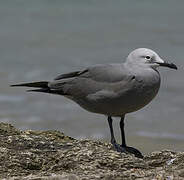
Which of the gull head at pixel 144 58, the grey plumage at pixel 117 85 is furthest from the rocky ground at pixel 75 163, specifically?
the gull head at pixel 144 58

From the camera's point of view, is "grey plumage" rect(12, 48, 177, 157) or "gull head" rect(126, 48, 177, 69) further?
"gull head" rect(126, 48, 177, 69)

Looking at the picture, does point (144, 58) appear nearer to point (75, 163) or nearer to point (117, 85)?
point (117, 85)

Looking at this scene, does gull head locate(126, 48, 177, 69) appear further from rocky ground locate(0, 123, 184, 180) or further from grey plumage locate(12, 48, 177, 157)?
rocky ground locate(0, 123, 184, 180)

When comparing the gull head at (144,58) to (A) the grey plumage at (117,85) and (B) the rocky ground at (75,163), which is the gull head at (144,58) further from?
(B) the rocky ground at (75,163)

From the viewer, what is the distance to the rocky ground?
4184mm

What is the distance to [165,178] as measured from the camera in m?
4.02

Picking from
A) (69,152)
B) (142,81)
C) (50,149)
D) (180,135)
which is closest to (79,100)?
(142,81)

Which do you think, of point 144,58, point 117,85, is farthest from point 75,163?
point 144,58

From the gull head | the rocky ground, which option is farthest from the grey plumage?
the rocky ground

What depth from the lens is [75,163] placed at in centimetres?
459

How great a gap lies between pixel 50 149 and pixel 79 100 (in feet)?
3.78

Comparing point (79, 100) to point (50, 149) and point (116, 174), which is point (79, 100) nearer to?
point (50, 149)

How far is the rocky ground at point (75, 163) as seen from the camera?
418 centimetres

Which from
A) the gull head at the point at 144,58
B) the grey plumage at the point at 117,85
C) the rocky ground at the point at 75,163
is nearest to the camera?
the rocky ground at the point at 75,163
